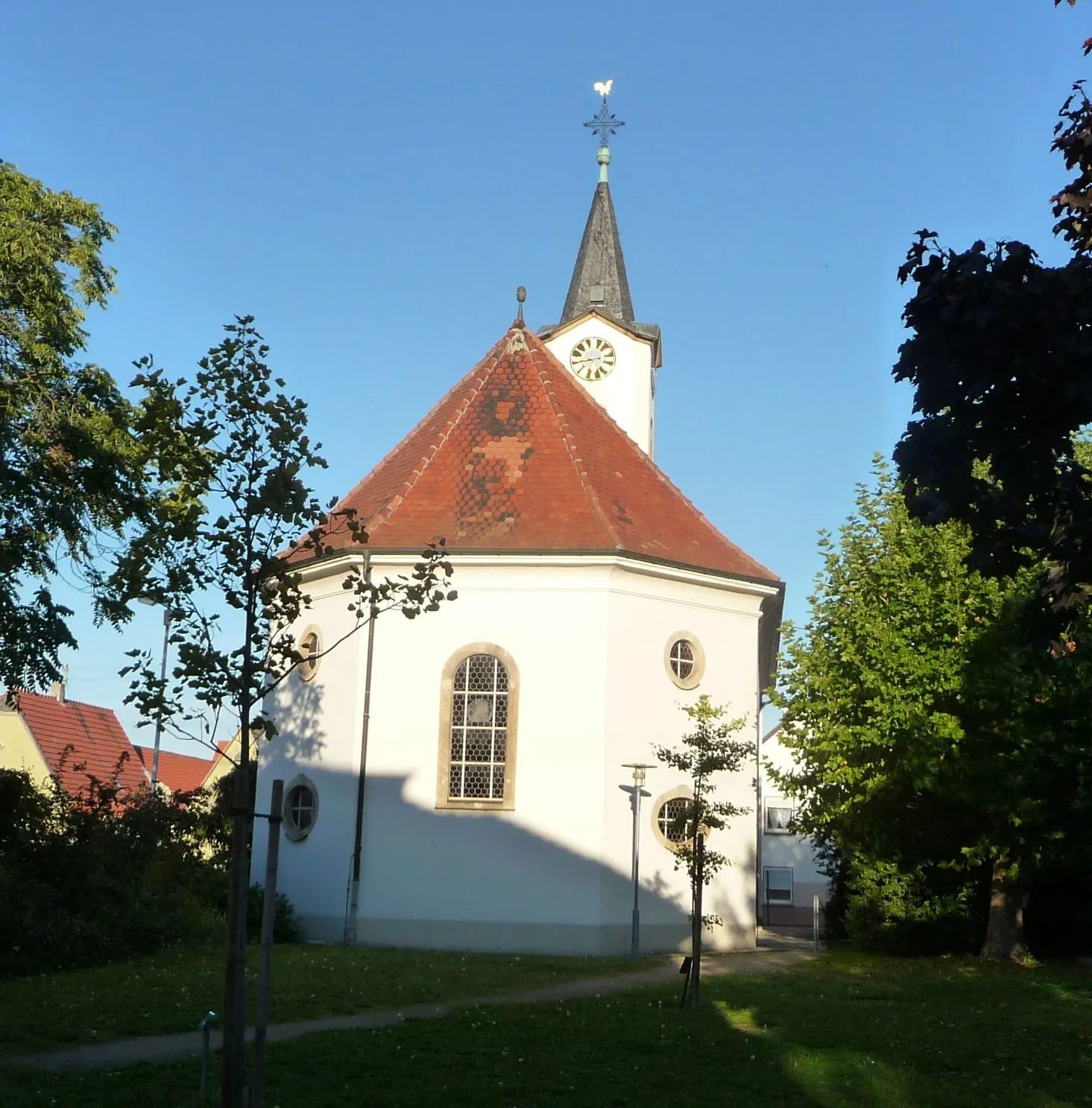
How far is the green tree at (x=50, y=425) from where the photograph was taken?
648 inches

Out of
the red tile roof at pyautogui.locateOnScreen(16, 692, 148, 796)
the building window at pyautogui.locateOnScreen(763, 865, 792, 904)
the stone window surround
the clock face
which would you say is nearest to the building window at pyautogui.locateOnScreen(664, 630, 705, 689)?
the stone window surround

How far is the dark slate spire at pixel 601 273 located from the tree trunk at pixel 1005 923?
62.6 feet

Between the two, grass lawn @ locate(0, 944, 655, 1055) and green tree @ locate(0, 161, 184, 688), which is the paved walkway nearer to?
grass lawn @ locate(0, 944, 655, 1055)

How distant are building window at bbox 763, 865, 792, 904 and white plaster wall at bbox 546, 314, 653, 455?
59.3ft

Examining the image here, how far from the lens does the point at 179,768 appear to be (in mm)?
49719

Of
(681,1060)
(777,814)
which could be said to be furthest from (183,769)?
(681,1060)

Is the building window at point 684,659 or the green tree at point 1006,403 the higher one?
the building window at point 684,659

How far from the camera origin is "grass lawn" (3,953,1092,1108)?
9500 millimetres

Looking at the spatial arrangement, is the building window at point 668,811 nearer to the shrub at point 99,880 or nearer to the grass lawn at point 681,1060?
the shrub at point 99,880

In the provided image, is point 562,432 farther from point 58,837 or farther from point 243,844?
point 243,844

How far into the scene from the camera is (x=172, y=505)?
860 cm

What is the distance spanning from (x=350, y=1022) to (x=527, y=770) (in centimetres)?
957

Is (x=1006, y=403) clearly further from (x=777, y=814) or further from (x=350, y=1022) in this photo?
(x=777, y=814)

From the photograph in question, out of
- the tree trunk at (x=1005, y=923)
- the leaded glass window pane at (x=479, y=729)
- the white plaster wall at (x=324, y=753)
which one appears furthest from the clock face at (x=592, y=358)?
the tree trunk at (x=1005, y=923)
